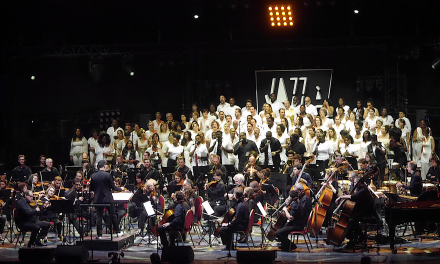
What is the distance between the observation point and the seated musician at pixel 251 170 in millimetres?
14156

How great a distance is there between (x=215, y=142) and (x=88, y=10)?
7.81 m

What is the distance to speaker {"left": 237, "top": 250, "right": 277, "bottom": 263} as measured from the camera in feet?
30.0

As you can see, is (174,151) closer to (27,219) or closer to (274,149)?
(274,149)

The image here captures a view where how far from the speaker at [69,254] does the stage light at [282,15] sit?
35.8ft

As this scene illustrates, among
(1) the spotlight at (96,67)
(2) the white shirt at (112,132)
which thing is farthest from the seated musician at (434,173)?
(1) the spotlight at (96,67)

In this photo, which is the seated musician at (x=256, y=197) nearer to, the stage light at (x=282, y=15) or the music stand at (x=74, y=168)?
the music stand at (x=74, y=168)

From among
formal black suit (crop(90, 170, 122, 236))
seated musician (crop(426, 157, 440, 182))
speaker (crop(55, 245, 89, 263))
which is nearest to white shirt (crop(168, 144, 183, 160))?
formal black suit (crop(90, 170, 122, 236))

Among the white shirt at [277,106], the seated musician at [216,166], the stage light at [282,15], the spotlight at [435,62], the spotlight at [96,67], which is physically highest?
the stage light at [282,15]

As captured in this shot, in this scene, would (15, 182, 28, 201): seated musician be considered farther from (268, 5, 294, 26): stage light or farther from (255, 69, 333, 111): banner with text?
(255, 69, 333, 111): banner with text

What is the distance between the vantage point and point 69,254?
9.47 m

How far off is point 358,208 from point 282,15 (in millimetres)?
8800

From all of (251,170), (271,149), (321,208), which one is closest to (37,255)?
→ (321,208)

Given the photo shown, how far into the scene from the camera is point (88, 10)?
2067 cm

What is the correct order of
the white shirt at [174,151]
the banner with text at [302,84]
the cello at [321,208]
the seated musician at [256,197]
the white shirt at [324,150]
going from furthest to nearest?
the banner with text at [302,84] → the white shirt at [174,151] → the white shirt at [324,150] → the seated musician at [256,197] → the cello at [321,208]
